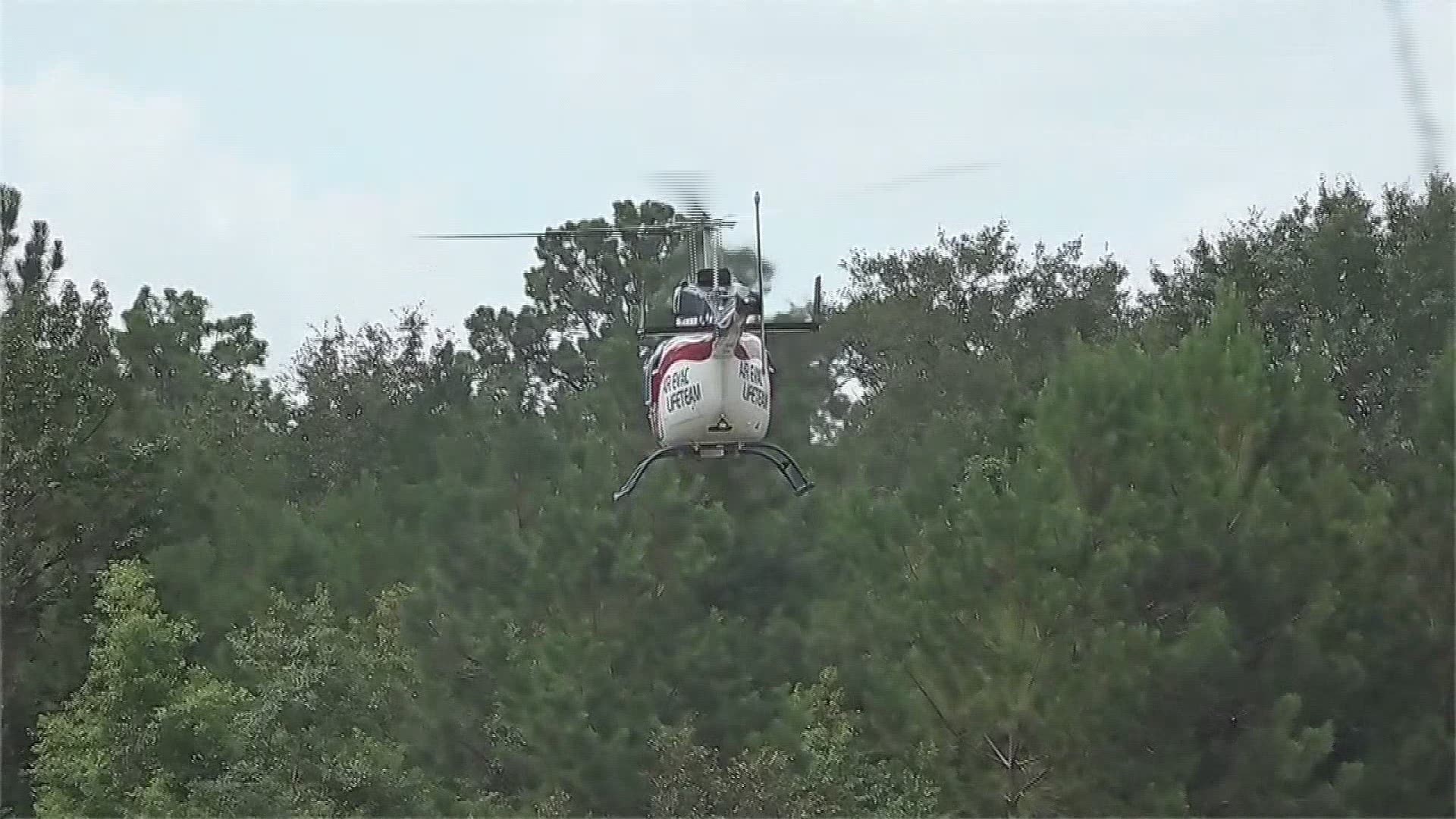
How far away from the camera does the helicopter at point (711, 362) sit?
7.59m

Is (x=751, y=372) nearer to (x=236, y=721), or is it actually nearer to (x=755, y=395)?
(x=755, y=395)

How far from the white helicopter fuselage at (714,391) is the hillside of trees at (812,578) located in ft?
11.3

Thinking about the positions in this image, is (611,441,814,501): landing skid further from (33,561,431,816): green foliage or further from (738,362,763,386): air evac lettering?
(33,561,431,816): green foliage

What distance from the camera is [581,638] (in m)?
13.9

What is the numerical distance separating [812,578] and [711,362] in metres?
7.17

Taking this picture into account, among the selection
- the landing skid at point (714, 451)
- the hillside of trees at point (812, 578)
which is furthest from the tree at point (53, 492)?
the landing skid at point (714, 451)

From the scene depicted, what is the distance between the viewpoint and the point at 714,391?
25.2 ft

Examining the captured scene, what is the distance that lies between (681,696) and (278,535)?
473 centimetres

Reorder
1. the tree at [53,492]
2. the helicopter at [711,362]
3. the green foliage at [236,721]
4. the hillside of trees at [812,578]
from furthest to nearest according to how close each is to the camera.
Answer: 1. the tree at [53,492]
2. the green foliage at [236,721]
3. the hillside of trees at [812,578]
4. the helicopter at [711,362]

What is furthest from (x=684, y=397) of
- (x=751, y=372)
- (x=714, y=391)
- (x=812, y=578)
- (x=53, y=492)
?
(x=53, y=492)

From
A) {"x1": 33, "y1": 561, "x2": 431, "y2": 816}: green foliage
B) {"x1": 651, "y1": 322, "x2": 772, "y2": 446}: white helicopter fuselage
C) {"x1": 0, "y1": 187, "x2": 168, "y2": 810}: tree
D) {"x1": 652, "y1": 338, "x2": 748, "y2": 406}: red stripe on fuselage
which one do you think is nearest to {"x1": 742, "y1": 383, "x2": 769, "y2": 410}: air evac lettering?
{"x1": 651, "y1": 322, "x2": 772, "y2": 446}: white helicopter fuselage

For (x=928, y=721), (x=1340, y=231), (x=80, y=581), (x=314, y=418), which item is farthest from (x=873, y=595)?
(x=314, y=418)

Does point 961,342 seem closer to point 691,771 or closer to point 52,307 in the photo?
point 691,771

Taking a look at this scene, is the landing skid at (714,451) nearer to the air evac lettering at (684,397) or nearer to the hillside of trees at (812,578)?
the air evac lettering at (684,397)
